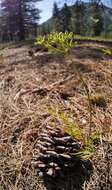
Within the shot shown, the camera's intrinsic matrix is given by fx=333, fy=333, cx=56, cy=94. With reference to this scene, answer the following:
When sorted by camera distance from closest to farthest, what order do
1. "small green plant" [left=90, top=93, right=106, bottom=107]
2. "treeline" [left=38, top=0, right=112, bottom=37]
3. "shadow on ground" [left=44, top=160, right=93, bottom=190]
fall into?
"shadow on ground" [left=44, top=160, right=93, bottom=190] → "small green plant" [left=90, top=93, right=106, bottom=107] → "treeline" [left=38, top=0, right=112, bottom=37]

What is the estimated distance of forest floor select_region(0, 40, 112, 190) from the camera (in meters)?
1.82

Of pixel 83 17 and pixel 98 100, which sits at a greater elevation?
pixel 83 17

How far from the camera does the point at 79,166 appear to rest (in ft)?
6.06

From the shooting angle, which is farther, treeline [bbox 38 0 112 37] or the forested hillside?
treeline [bbox 38 0 112 37]

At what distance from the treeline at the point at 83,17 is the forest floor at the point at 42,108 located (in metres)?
0.53

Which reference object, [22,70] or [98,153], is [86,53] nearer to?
[22,70]

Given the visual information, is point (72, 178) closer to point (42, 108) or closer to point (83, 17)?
point (42, 108)

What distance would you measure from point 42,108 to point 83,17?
22073mm

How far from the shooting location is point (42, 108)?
7.89ft

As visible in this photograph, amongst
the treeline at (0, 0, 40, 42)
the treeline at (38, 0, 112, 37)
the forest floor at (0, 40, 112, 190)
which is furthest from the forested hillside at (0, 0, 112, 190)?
the treeline at (0, 0, 40, 42)

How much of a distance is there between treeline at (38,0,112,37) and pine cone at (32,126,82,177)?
88 cm

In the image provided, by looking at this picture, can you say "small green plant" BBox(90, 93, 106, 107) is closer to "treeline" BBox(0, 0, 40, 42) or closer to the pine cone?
the pine cone

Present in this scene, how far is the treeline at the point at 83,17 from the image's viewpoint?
685 cm

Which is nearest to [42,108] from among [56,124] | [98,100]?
[56,124]
